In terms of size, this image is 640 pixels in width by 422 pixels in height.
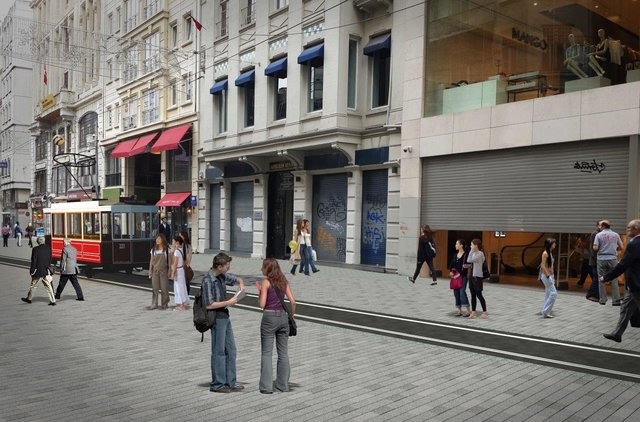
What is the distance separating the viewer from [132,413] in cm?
519

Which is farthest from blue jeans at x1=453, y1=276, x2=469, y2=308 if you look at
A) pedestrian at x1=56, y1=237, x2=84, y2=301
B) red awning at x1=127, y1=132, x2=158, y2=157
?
red awning at x1=127, y1=132, x2=158, y2=157

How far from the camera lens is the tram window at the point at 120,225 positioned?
18156mm

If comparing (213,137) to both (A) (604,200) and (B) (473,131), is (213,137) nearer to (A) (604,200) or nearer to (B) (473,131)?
(B) (473,131)

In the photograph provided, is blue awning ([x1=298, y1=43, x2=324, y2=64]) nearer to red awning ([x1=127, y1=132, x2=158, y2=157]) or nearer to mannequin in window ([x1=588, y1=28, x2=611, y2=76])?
mannequin in window ([x1=588, y1=28, x2=611, y2=76])

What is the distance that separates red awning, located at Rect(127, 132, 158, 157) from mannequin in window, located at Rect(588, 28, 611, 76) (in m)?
24.7

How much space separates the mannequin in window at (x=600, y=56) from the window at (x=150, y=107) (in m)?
24.8

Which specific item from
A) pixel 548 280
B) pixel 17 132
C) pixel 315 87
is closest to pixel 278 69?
pixel 315 87

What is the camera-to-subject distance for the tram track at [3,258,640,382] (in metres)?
7.09

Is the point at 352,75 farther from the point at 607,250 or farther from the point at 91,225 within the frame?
the point at 607,250

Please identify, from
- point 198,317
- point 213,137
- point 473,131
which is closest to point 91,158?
point 213,137

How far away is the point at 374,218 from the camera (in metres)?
20.1

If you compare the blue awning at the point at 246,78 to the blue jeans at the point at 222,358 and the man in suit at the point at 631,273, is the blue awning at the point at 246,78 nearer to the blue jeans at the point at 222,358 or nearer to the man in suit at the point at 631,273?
the man in suit at the point at 631,273

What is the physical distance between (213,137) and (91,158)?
18064 millimetres

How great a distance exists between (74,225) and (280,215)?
8917mm
